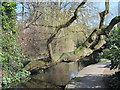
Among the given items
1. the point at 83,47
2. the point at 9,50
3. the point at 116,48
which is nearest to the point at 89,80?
the point at 116,48

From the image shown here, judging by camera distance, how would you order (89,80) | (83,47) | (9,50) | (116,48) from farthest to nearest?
(83,47) < (9,50) < (89,80) < (116,48)

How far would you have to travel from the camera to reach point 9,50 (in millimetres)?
3582

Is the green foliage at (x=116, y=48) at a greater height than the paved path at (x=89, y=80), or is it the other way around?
the green foliage at (x=116, y=48)

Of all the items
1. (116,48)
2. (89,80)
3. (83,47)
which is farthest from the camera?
(83,47)

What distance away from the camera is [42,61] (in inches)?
187

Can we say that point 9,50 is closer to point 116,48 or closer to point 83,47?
point 83,47

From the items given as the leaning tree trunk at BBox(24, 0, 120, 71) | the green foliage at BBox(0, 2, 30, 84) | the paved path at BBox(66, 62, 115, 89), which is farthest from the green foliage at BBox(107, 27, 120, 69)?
the green foliage at BBox(0, 2, 30, 84)

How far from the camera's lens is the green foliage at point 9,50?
10.7ft

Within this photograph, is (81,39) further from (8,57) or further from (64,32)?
(8,57)

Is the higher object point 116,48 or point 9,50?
point 116,48

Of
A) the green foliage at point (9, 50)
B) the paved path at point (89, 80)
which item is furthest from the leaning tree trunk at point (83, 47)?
the green foliage at point (9, 50)

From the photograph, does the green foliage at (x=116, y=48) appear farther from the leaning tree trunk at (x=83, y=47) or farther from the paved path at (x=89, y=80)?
the leaning tree trunk at (x=83, y=47)

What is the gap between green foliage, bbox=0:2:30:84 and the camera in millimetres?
3260

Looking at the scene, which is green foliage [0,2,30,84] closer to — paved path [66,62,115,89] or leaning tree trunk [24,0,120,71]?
leaning tree trunk [24,0,120,71]
